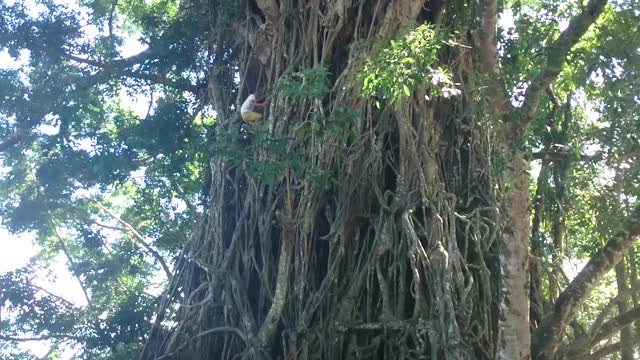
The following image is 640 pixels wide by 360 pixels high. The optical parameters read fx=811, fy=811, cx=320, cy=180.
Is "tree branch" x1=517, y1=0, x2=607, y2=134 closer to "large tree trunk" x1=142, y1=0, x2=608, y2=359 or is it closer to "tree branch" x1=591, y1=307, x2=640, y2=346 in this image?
"large tree trunk" x1=142, y1=0, x2=608, y2=359

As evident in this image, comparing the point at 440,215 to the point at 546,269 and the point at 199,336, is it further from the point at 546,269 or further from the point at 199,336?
the point at 199,336

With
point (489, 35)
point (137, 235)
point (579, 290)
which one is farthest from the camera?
point (137, 235)

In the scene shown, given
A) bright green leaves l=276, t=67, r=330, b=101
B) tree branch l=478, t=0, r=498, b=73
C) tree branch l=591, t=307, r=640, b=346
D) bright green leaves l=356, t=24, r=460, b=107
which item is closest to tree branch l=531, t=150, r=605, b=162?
tree branch l=478, t=0, r=498, b=73

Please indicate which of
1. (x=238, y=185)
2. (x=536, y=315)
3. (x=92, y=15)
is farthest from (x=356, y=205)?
(x=92, y=15)

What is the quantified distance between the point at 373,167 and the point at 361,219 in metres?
0.38

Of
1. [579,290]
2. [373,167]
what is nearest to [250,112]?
[373,167]

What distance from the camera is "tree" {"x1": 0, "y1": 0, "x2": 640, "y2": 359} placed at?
16.4 feet

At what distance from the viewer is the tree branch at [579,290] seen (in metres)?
5.06

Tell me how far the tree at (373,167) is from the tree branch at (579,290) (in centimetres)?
1

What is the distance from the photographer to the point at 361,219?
575 cm

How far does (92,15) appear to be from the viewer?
25.8 ft

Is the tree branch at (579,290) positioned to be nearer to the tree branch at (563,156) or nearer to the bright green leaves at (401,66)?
the tree branch at (563,156)

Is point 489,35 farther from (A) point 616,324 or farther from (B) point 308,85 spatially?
(A) point 616,324

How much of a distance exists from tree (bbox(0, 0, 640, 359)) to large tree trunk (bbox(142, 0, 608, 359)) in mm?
16
